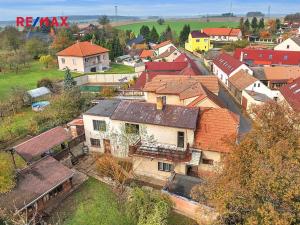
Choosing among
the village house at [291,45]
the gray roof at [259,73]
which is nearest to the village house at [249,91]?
the gray roof at [259,73]

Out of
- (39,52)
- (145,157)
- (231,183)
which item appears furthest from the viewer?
(39,52)

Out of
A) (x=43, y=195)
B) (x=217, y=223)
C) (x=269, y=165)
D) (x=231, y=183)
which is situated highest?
(x=269, y=165)

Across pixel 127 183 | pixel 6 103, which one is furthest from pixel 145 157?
pixel 6 103

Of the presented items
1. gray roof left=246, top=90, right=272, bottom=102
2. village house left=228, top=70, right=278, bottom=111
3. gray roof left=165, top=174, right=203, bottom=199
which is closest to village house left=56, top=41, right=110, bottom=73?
village house left=228, top=70, right=278, bottom=111

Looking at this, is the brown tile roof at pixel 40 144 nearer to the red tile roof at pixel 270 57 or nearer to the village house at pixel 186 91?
the village house at pixel 186 91

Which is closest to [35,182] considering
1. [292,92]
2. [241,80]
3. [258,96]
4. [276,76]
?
[258,96]

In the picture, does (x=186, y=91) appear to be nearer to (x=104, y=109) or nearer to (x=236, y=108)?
(x=104, y=109)

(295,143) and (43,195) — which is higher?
(295,143)

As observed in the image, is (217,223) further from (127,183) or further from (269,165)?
(127,183)
